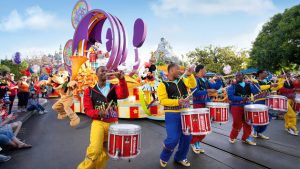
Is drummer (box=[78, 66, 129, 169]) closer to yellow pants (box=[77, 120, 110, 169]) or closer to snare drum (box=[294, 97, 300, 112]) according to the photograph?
yellow pants (box=[77, 120, 110, 169])

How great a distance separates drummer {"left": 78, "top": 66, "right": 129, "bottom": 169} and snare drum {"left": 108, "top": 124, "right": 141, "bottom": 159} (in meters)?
0.18

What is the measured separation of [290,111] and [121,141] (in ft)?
18.3

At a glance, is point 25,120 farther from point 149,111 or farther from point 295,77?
point 295,77

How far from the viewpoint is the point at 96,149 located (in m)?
3.13

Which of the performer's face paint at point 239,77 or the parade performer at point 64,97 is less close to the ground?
the performer's face paint at point 239,77

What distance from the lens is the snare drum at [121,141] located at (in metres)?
3.11

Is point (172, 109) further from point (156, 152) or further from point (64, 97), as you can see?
point (64, 97)

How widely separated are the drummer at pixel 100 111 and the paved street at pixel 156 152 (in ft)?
3.85

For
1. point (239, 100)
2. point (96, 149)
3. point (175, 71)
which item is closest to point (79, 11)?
point (239, 100)

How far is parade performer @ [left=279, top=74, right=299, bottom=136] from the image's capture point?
6.62 metres

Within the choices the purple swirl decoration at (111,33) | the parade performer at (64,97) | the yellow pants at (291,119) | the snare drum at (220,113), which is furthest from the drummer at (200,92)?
the purple swirl decoration at (111,33)

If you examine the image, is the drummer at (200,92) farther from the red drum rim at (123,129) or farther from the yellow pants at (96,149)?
the yellow pants at (96,149)

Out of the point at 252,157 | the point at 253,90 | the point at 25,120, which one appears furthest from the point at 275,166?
the point at 25,120

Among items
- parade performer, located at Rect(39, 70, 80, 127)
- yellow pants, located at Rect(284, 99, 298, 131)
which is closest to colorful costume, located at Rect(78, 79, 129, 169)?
parade performer, located at Rect(39, 70, 80, 127)
